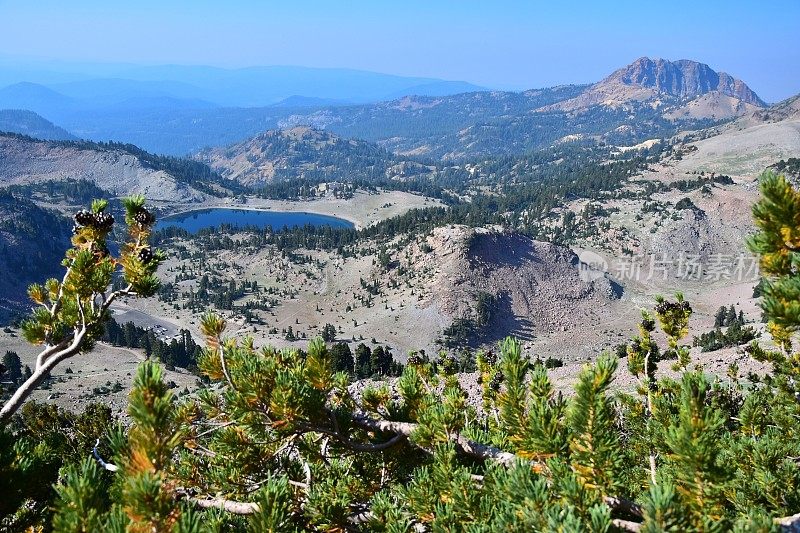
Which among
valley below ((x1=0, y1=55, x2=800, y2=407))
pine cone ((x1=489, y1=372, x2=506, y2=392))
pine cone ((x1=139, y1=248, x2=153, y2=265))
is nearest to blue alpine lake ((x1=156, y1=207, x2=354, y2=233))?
valley below ((x1=0, y1=55, x2=800, y2=407))

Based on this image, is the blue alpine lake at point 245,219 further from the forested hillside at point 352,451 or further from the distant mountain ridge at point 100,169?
the forested hillside at point 352,451

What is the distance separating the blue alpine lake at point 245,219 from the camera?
384 feet

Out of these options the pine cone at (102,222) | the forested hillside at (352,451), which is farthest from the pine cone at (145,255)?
the pine cone at (102,222)

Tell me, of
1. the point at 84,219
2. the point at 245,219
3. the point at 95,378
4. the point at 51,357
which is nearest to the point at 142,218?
the point at 84,219

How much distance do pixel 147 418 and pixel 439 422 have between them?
1.80 meters

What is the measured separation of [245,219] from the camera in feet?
415

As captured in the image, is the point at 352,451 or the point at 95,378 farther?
the point at 95,378

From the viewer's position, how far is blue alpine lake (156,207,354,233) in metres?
117

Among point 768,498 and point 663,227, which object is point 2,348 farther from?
point 663,227

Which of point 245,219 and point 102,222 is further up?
point 102,222

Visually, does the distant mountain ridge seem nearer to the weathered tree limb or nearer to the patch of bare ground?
the patch of bare ground

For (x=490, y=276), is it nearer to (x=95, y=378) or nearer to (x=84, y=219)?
(x=95, y=378)

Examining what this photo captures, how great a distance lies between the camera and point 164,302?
62031mm

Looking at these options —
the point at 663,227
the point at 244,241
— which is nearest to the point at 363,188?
the point at 244,241
